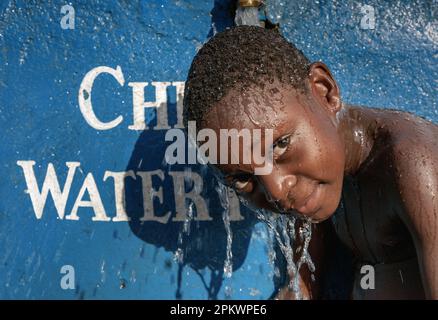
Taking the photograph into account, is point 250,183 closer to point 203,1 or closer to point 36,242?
point 203,1

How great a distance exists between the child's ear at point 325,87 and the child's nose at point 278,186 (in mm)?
227

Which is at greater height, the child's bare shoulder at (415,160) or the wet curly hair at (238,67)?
the wet curly hair at (238,67)

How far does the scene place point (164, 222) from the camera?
2.23 metres

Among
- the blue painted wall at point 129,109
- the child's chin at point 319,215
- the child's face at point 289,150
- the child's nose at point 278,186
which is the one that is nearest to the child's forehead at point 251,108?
the child's face at point 289,150

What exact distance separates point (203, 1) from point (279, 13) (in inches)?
9.1

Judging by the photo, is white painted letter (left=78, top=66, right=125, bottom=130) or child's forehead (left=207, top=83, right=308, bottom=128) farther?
white painted letter (left=78, top=66, right=125, bottom=130)

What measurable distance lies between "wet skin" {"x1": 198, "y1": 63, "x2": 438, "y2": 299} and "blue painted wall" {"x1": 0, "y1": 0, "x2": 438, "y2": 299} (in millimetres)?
403

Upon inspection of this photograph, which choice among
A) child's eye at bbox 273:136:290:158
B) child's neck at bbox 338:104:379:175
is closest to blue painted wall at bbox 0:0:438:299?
child's neck at bbox 338:104:379:175

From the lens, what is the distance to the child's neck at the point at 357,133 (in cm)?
179

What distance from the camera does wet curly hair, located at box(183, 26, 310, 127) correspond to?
160cm

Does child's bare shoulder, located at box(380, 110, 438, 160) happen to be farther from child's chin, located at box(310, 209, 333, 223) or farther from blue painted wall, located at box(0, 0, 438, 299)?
blue painted wall, located at box(0, 0, 438, 299)

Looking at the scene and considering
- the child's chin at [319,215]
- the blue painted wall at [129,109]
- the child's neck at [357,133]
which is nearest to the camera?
the child's chin at [319,215]

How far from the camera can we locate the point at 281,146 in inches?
63.3

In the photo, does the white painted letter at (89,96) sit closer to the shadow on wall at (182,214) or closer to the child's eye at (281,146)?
the shadow on wall at (182,214)
